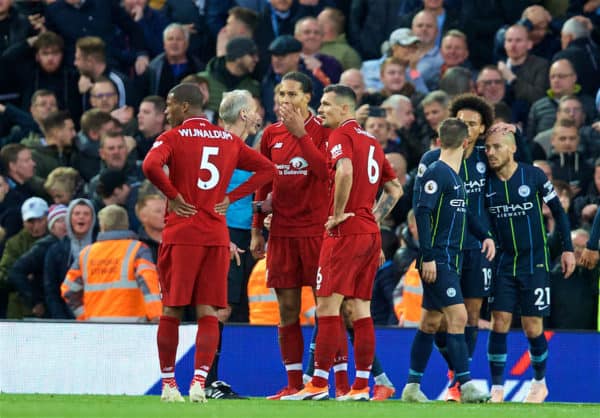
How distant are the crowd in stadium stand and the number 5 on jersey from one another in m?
2.48

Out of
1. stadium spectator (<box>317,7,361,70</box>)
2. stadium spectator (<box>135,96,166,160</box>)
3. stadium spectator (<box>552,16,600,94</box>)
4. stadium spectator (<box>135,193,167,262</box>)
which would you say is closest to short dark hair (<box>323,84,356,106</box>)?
stadium spectator (<box>135,193,167,262</box>)

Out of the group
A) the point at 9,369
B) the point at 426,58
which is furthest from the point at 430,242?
the point at 426,58

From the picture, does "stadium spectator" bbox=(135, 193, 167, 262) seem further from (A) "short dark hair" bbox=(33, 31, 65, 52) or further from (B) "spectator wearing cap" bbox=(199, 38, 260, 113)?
(A) "short dark hair" bbox=(33, 31, 65, 52)

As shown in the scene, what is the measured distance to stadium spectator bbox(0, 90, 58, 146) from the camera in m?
18.7

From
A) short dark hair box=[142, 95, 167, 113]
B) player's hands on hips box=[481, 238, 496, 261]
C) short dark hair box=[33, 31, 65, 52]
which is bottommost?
player's hands on hips box=[481, 238, 496, 261]

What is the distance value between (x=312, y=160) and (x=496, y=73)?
648cm

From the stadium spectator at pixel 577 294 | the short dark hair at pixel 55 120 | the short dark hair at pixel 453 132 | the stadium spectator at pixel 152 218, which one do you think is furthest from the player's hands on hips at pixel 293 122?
the short dark hair at pixel 55 120

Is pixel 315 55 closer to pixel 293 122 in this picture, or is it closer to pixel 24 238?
pixel 24 238

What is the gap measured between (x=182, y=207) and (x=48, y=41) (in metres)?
8.72

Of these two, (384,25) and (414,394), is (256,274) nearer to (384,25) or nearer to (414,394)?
(414,394)

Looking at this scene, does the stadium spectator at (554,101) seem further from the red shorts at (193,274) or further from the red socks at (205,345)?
the red socks at (205,345)

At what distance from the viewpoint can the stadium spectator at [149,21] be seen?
20.2 metres

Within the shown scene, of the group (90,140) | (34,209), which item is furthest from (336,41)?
(34,209)

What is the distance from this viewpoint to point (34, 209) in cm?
1653
